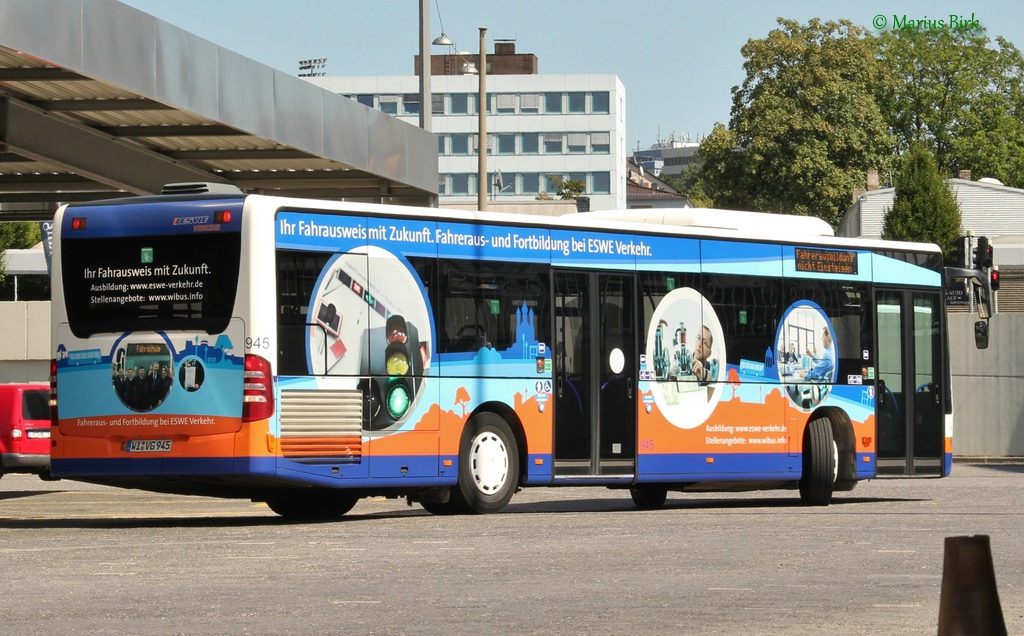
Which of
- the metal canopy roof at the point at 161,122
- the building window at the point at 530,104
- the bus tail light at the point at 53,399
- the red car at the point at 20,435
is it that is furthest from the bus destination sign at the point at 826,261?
the building window at the point at 530,104

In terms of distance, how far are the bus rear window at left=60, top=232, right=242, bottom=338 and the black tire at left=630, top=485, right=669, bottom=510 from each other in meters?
6.26

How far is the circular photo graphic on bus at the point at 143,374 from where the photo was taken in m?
14.9

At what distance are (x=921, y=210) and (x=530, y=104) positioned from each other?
64237 mm

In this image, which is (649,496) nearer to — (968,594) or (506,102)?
(968,594)

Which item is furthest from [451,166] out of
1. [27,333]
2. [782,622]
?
[782,622]

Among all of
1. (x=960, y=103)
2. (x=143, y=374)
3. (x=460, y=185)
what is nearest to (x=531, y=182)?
(x=460, y=185)

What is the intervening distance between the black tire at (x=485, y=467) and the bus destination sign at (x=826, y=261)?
4588 millimetres

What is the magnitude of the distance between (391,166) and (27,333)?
47.6ft

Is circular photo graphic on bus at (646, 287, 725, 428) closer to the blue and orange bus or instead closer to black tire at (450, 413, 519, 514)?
the blue and orange bus

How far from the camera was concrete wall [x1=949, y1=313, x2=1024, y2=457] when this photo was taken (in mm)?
34938

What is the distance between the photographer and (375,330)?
615 inches

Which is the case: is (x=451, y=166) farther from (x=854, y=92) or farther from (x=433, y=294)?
(x=433, y=294)

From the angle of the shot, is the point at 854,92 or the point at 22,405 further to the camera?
the point at 854,92

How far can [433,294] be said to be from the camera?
1612cm
